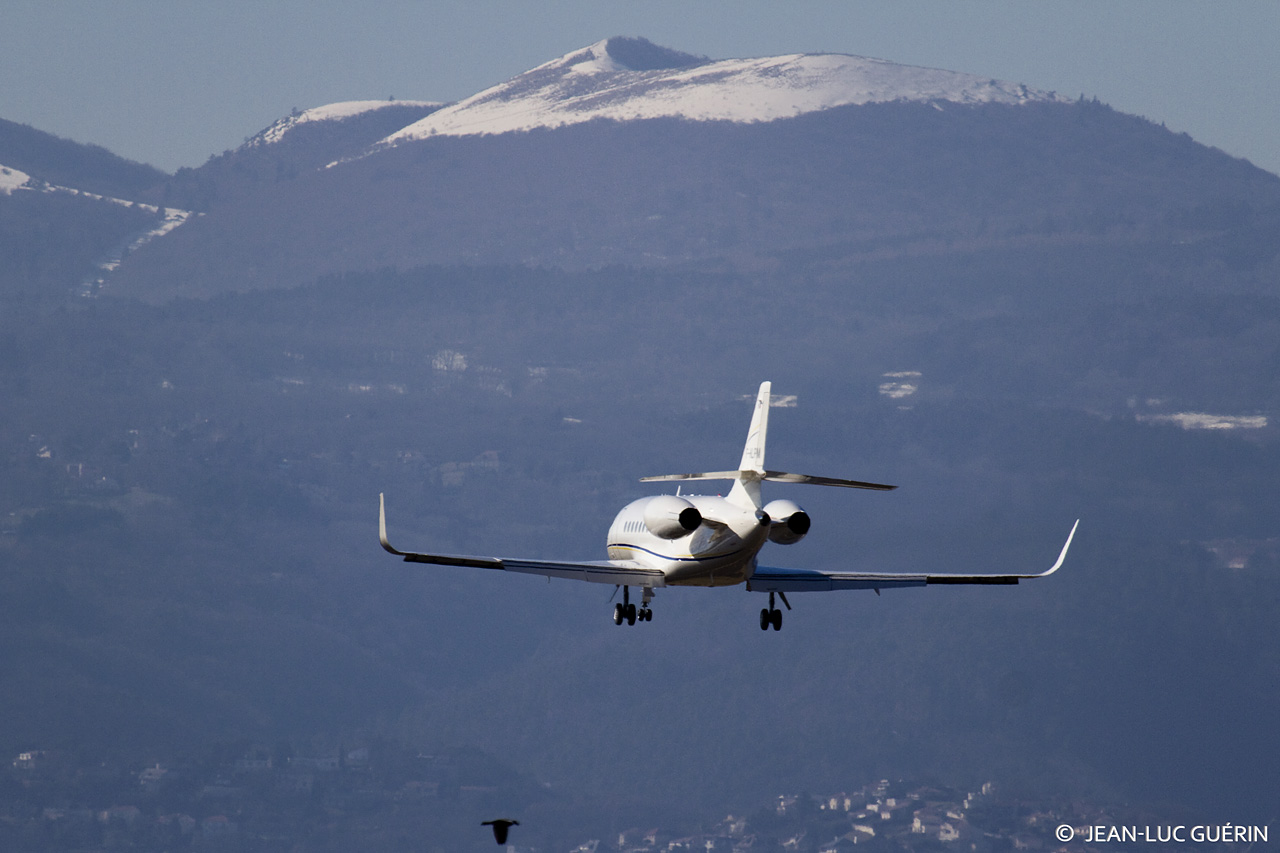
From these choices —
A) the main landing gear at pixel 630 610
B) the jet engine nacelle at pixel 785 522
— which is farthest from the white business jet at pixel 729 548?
the main landing gear at pixel 630 610

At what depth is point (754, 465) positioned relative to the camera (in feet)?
252

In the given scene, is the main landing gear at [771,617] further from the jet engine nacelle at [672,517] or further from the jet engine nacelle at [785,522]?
the jet engine nacelle at [672,517]

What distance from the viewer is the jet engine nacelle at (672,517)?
244ft

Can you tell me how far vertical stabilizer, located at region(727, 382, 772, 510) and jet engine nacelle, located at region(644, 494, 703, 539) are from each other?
6.22 feet

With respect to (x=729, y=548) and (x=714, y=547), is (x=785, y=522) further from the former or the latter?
(x=714, y=547)

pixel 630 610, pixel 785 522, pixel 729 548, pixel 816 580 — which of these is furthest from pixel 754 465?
pixel 630 610

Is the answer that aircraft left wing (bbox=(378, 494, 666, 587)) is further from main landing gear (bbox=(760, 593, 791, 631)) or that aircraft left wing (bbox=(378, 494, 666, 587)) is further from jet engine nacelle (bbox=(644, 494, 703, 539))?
main landing gear (bbox=(760, 593, 791, 631))

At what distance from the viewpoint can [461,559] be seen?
6912cm

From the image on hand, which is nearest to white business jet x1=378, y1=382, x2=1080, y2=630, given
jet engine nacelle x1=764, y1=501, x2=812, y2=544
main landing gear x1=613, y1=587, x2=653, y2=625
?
jet engine nacelle x1=764, y1=501, x2=812, y2=544

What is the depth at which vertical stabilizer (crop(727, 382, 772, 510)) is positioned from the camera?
2960 inches

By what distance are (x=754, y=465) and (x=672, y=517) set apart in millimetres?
4082

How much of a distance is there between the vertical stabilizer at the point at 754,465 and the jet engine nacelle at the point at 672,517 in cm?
190

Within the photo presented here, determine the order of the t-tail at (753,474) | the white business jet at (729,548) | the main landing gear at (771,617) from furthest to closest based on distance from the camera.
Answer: the main landing gear at (771,617) < the white business jet at (729,548) < the t-tail at (753,474)

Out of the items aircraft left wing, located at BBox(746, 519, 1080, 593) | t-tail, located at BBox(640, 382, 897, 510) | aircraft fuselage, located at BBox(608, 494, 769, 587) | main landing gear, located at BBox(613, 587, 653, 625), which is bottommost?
main landing gear, located at BBox(613, 587, 653, 625)
